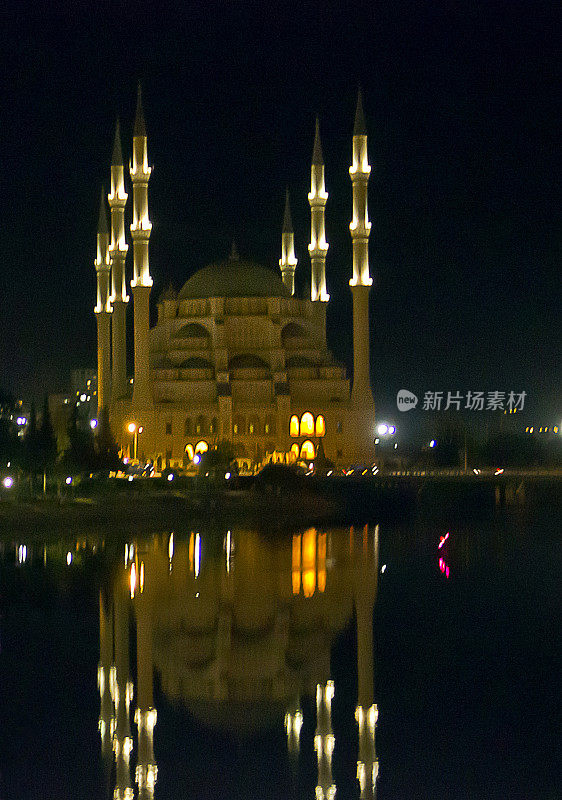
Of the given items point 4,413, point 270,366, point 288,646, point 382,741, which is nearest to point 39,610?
point 288,646

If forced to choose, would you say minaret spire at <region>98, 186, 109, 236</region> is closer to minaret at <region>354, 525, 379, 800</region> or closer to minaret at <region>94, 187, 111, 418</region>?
minaret at <region>94, 187, 111, 418</region>

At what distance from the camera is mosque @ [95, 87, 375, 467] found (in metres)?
70.6

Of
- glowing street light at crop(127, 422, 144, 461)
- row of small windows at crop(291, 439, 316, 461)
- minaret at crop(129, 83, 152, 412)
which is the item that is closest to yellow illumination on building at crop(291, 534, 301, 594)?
glowing street light at crop(127, 422, 144, 461)

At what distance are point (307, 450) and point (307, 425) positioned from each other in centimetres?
160

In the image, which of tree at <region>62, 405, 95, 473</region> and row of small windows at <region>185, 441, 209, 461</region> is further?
row of small windows at <region>185, 441, 209, 461</region>

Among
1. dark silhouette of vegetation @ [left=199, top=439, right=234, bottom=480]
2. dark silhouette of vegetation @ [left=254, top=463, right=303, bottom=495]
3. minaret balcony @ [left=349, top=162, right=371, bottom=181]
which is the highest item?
minaret balcony @ [left=349, top=162, right=371, bottom=181]

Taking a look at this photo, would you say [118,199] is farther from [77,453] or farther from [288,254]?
[77,453]

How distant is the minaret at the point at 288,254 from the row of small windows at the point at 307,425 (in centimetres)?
1254

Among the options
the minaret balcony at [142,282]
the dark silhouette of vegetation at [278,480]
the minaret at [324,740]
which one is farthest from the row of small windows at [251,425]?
the minaret at [324,740]

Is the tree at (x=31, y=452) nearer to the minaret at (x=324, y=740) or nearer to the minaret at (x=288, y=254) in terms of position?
the minaret at (x=324, y=740)

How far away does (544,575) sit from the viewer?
32688 millimetres

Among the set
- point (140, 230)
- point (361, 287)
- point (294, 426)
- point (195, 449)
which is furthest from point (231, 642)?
point (294, 426)

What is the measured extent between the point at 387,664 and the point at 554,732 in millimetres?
4317

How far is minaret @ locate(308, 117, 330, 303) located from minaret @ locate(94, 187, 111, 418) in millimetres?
13399
